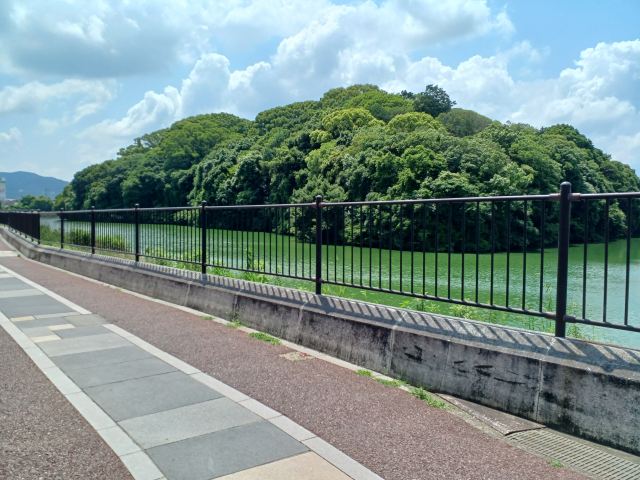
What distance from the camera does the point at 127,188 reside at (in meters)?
87.0

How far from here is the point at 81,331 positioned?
22.9ft

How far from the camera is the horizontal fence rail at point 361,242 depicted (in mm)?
4320

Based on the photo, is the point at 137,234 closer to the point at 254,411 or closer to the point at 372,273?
the point at 372,273

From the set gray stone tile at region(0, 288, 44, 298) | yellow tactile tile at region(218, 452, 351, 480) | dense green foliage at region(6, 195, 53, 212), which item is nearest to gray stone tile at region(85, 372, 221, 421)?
yellow tactile tile at region(218, 452, 351, 480)

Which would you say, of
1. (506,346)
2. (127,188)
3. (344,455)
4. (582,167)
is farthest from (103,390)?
(127,188)

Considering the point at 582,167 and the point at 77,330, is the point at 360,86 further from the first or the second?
the point at 77,330

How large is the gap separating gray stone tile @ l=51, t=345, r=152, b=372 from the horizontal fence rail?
2.19 m

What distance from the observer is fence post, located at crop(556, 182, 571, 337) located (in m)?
4.20

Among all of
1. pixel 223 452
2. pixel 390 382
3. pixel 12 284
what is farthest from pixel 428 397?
pixel 12 284

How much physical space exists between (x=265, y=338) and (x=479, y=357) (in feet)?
9.57

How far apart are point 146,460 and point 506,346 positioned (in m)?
2.81

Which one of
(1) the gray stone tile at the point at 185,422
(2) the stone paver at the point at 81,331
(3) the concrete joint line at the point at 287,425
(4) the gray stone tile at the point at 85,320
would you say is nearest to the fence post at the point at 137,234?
(4) the gray stone tile at the point at 85,320

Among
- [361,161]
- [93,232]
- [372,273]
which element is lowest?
[372,273]

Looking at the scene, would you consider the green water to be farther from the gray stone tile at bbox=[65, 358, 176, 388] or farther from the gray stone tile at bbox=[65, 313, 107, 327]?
the gray stone tile at bbox=[65, 358, 176, 388]
